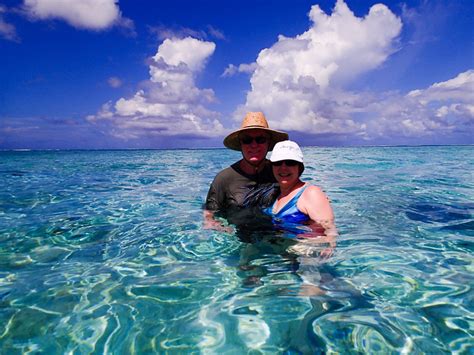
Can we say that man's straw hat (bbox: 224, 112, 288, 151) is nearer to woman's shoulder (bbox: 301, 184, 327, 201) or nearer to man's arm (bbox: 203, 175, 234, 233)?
man's arm (bbox: 203, 175, 234, 233)

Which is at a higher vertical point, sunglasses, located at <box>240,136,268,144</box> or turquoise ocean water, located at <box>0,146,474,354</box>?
sunglasses, located at <box>240,136,268,144</box>

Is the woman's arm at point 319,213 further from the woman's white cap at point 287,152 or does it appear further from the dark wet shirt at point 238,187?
the dark wet shirt at point 238,187

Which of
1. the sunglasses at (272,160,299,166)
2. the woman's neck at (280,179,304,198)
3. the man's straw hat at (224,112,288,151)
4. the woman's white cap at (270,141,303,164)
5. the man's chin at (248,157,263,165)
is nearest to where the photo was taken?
the woman's white cap at (270,141,303,164)

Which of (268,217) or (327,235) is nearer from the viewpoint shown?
(327,235)

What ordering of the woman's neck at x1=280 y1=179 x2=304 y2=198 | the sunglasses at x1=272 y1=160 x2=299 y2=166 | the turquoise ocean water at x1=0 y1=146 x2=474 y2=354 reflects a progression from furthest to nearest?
the woman's neck at x1=280 y1=179 x2=304 y2=198, the sunglasses at x1=272 y1=160 x2=299 y2=166, the turquoise ocean water at x1=0 y1=146 x2=474 y2=354

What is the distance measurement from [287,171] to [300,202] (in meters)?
0.45

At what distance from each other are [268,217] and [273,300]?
1.86 metres

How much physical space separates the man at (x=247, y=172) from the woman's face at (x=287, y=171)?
85 centimetres

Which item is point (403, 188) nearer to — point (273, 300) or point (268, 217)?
point (268, 217)

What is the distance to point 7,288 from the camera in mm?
3445

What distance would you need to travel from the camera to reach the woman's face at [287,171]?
13.6 feet

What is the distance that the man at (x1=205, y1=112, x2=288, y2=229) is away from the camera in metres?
5.05

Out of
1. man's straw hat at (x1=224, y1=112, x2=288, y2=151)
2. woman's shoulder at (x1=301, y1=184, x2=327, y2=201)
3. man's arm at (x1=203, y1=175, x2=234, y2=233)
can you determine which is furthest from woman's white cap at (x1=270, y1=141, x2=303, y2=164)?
man's arm at (x1=203, y1=175, x2=234, y2=233)

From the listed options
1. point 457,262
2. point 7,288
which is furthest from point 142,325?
point 457,262
